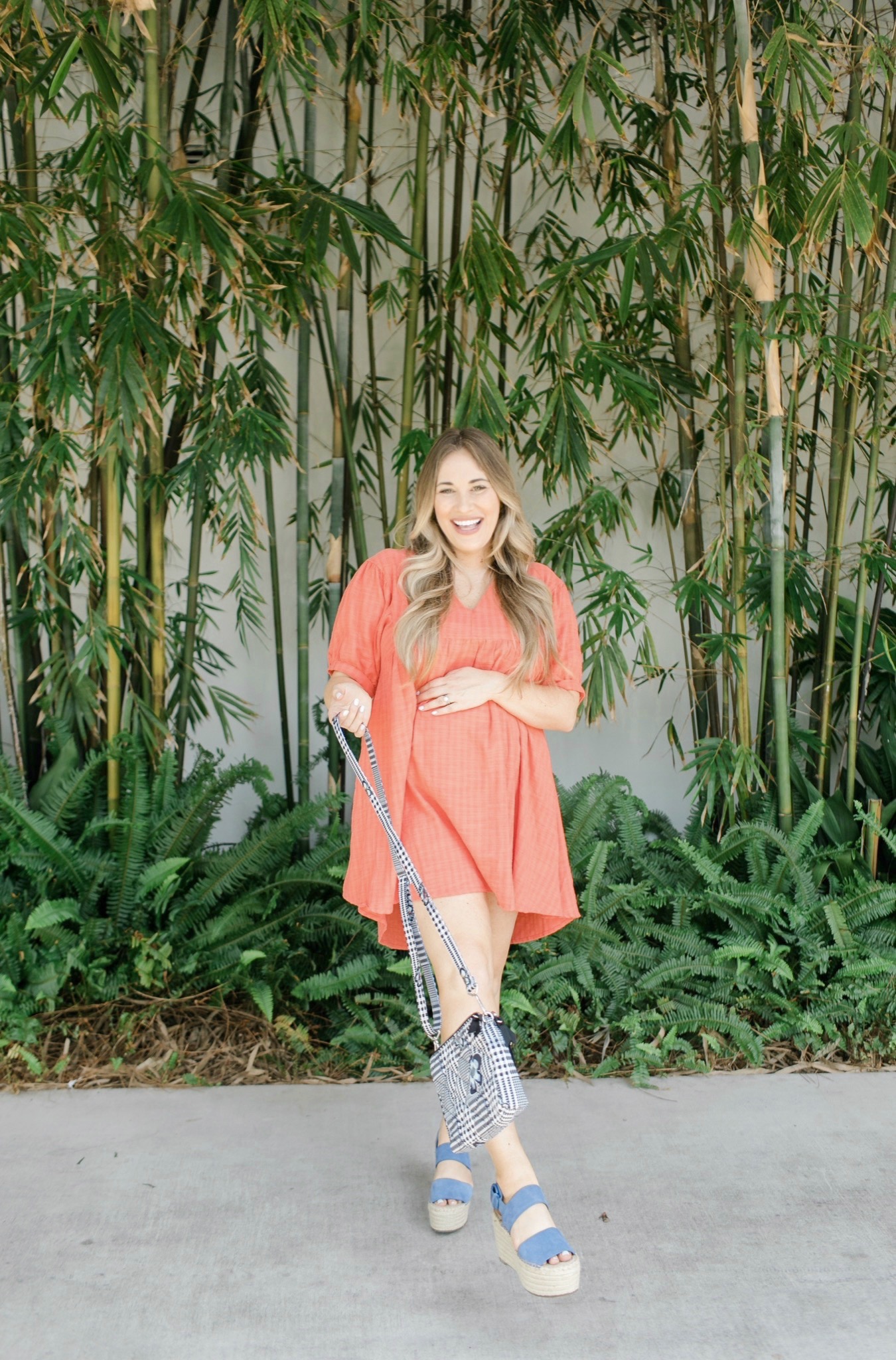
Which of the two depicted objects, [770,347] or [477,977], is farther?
[770,347]

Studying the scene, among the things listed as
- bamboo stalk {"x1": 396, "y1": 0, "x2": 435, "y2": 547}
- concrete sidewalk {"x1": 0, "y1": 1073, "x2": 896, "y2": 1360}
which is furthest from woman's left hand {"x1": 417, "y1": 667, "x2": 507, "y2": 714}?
bamboo stalk {"x1": 396, "y1": 0, "x2": 435, "y2": 547}

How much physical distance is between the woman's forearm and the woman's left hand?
21 millimetres

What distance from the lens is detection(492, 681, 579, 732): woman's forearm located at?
6.58 ft

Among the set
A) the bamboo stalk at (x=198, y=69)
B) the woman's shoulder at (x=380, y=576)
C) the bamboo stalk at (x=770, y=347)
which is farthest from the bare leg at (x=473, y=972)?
the bamboo stalk at (x=198, y=69)

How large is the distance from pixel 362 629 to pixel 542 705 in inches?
14.2

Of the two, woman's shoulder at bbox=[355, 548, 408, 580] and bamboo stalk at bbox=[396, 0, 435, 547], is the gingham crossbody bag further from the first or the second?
bamboo stalk at bbox=[396, 0, 435, 547]

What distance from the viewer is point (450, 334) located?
3338mm

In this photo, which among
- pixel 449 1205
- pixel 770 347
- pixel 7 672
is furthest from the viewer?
pixel 7 672

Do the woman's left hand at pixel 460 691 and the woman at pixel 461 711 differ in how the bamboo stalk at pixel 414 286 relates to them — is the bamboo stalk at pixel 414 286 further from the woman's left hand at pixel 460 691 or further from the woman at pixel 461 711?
the woman's left hand at pixel 460 691

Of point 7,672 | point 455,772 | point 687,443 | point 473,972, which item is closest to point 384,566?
point 455,772

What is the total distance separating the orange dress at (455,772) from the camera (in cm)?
197

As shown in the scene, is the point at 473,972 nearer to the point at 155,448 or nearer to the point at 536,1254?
the point at 536,1254

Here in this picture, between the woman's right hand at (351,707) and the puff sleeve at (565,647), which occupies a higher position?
the puff sleeve at (565,647)

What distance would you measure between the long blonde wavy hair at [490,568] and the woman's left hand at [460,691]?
1.2 inches
